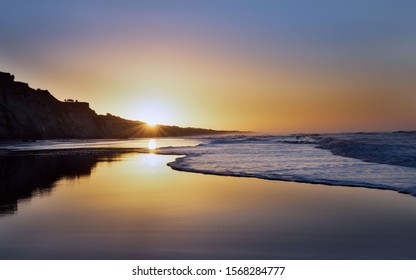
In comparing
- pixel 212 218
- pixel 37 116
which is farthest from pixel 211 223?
pixel 37 116

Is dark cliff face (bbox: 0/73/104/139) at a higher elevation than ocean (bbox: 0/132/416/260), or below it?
higher

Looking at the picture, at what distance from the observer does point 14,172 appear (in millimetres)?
15039

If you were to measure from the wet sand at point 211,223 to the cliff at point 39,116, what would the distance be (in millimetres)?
66992

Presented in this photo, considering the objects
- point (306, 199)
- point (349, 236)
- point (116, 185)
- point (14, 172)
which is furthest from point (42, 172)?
point (349, 236)

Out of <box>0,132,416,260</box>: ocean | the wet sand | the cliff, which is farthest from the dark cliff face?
the wet sand

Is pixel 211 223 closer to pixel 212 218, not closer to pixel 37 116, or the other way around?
pixel 212 218

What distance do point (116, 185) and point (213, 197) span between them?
3.97m

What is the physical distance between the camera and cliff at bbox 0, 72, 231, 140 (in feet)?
228

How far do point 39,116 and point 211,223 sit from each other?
86546 mm

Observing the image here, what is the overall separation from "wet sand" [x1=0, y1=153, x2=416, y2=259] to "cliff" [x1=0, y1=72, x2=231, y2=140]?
67.0 meters

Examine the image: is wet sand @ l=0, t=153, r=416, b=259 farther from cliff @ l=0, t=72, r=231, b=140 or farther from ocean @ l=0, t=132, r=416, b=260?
cliff @ l=0, t=72, r=231, b=140

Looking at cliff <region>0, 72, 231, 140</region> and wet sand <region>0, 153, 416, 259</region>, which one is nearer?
wet sand <region>0, 153, 416, 259</region>

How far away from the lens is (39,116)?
82562mm
